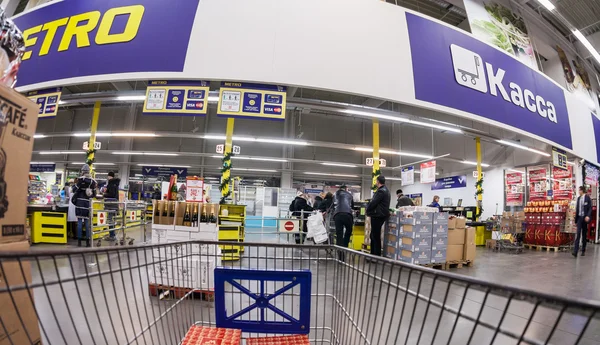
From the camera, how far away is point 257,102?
5.26 metres

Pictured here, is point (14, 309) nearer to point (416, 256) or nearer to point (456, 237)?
point (416, 256)

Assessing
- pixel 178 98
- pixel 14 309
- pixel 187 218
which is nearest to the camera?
pixel 14 309

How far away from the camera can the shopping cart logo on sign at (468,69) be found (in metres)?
5.82

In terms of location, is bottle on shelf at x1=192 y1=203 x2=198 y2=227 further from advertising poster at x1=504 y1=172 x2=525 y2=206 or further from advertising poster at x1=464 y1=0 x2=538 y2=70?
advertising poster at x1=504 y1=172 x2=525 y2=206

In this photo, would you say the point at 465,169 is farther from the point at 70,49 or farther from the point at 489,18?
the point at 70,49

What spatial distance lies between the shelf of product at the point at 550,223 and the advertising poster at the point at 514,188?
18.3 feet

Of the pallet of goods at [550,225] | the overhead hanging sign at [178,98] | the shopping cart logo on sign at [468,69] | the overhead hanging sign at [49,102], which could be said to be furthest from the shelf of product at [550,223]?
the overhead hanging sign at [49,102]

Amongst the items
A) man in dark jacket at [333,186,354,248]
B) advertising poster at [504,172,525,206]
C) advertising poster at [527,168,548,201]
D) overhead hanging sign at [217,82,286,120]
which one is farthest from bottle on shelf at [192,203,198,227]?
advertising poster at [504,172,525,206]

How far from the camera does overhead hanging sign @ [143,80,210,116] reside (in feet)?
17.5

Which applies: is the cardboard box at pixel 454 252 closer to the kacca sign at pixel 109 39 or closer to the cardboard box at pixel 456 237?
the cardboard box at pixel 456 237

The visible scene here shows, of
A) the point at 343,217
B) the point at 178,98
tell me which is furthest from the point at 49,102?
the point at 343,217

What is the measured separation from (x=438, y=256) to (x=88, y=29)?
8544 millimetres

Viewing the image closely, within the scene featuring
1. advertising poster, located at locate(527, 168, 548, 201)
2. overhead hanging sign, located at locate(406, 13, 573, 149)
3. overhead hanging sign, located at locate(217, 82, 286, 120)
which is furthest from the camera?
advertising poster, located at locate(527, 168, 548, 201)

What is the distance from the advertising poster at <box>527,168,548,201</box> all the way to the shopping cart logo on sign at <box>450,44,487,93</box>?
1048cm
